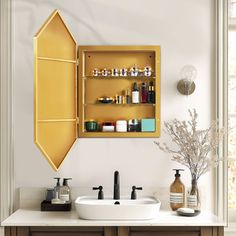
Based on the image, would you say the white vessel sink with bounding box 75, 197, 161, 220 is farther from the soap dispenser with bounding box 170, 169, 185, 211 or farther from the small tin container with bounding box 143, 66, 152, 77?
the small tin container with bounding box 143, 66, 152, 77

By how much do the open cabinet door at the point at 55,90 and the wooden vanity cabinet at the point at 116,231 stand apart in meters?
0.41

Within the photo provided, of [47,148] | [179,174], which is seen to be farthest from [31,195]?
[179,174]

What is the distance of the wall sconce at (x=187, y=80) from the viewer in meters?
3.58

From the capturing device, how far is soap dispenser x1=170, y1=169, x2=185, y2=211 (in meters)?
3.44

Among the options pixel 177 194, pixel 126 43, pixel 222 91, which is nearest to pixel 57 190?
pixel 177 194

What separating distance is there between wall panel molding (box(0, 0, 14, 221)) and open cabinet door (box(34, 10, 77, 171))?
36 centimetres

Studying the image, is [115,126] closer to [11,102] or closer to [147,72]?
[147,72]

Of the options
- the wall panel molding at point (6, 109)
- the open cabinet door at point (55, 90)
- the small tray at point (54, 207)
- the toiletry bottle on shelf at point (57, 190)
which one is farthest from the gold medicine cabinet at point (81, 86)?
the wall panel molding at point (6, 109)

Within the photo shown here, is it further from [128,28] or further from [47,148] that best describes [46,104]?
[128,28]

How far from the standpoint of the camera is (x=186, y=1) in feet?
11.9

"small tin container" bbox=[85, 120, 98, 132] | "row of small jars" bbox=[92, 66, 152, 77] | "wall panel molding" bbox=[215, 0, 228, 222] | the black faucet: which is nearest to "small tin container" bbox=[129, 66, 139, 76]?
"row of small jars" bbox=[92, 66, 152, 77]

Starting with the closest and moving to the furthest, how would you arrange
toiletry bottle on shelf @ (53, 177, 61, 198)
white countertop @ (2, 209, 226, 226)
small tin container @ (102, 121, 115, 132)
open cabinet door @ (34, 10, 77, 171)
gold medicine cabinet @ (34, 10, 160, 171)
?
white countertop @ (2, 209, 226, 226), open cabinet door @ (34, 10, 77, 171), gold medicine cabinet @ (34, 10, 160, 171), toiletry bottle on shelf @ (53, 177, 61, 198), small tin container @ (102, 121, 115, 132)

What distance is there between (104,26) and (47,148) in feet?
2.99

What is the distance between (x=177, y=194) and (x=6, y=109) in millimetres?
1229
